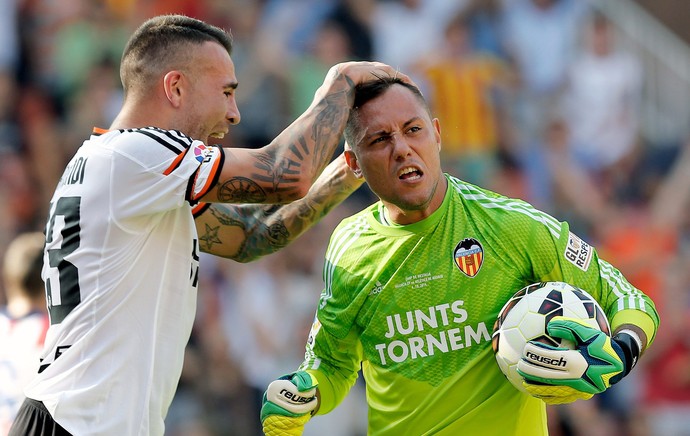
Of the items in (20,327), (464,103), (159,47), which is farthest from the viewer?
(464,103)

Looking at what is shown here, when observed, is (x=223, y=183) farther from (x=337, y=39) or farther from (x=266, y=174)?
(x=337, y=39)

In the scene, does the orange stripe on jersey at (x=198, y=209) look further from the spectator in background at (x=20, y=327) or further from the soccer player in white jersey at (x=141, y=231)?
the spectator in background at (x=20, y=327)

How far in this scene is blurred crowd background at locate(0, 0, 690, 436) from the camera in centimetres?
920

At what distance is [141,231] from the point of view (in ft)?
14.3

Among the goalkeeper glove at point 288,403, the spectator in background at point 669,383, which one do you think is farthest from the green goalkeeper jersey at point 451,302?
the spectator in background at point 669,383

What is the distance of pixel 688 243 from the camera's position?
1108 centimetres

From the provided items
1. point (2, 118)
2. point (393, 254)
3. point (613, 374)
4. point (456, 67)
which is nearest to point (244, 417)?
point (2, 118)

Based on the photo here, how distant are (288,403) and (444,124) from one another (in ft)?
19.9

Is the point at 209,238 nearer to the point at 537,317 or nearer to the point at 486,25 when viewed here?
the point at 537,317

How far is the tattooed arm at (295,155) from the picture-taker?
14.5ft

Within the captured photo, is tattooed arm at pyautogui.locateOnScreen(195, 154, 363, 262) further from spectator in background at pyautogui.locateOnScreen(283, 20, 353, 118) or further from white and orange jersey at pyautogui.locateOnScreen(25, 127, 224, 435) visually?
spectator in background at pyautogui.locateOnScreen(283, 20, 353, 118)

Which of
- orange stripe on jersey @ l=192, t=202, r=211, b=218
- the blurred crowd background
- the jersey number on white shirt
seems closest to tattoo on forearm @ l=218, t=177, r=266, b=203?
the jersey number on white shirt

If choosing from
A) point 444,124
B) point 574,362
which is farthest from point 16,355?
point 444,124

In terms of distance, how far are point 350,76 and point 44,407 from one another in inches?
76.7
